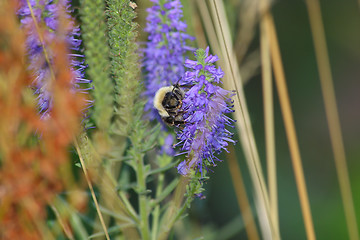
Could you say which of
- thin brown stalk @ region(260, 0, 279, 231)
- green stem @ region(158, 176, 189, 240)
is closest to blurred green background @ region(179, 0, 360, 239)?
thin brown stalk @ region(260, 0, 279, 231)

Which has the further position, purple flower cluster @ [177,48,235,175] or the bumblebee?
the bumblebee

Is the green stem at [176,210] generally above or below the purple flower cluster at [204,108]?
below

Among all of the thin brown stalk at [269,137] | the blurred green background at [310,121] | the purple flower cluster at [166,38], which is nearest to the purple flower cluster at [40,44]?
the purple flower cluster at [166,38]

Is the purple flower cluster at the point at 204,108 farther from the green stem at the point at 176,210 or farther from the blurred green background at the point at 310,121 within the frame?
the blurred green background at the point at 310,121

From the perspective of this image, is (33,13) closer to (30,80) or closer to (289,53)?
(30,80)

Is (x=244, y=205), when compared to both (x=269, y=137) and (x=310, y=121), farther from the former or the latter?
(x=310, y=121)

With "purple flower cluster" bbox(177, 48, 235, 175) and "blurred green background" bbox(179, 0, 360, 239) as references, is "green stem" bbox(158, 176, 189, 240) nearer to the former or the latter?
"purple flower cluster" bbox(177, 48, 235, 175)
